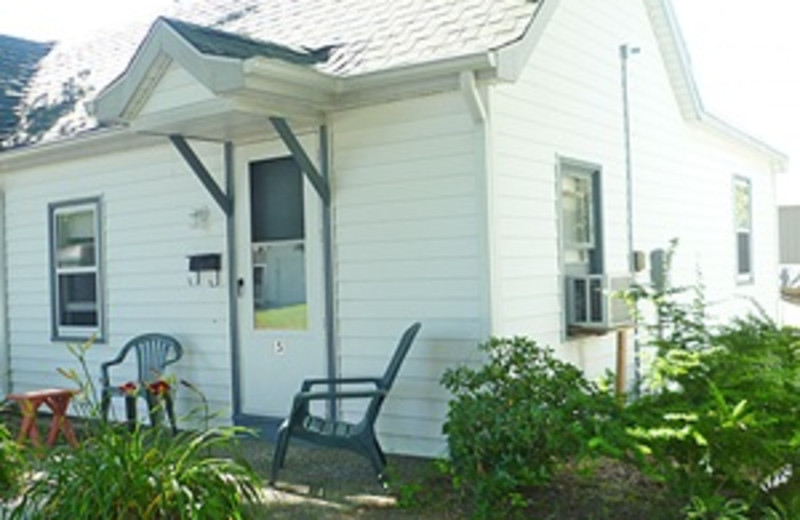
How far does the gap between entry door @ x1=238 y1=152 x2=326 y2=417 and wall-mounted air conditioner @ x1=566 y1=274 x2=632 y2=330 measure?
2.09 m

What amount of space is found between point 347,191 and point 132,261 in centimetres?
280

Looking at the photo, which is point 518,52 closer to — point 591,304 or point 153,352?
point 591,304

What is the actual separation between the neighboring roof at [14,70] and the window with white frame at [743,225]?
931cm

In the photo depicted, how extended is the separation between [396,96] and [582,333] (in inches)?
100

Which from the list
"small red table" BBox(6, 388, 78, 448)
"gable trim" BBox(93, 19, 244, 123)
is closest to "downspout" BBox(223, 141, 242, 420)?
"gable trim" BBox(93, 19, 244, 123)

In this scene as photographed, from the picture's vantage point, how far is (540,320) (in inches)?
247

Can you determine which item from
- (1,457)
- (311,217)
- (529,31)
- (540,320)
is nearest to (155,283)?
(311,217)

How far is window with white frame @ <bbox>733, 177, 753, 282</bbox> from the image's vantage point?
1111 centimetres

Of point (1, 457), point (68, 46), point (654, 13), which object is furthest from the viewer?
point (68, 46)

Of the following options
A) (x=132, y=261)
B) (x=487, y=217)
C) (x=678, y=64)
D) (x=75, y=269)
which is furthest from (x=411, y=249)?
(x=678, y=64)

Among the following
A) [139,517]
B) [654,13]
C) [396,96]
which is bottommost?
[139,517]

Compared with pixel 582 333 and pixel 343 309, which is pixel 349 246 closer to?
pixel 343 309

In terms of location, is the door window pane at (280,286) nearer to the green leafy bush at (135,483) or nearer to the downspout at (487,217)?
the downspout at (487,217)

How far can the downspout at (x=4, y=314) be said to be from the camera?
360 inches
